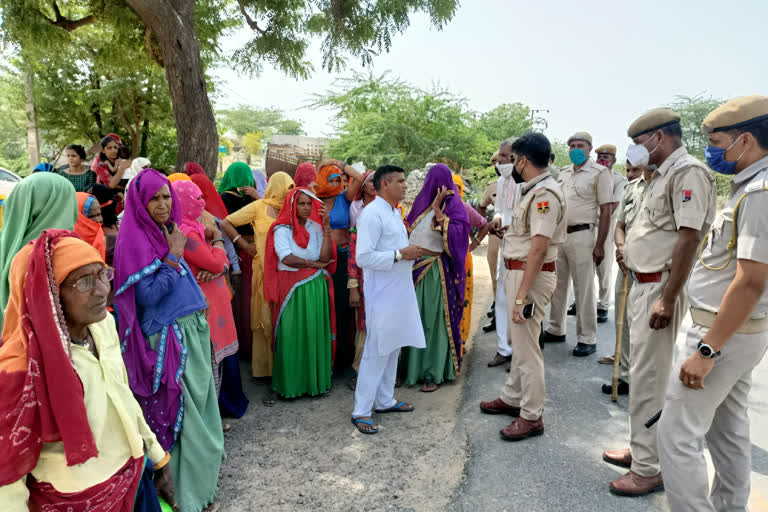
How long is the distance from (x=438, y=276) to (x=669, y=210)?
2087mm

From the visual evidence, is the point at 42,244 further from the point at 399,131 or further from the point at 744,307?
the point at 399,131

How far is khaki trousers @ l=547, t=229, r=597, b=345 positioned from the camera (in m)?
5.15

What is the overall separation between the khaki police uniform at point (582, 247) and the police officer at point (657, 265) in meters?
2.05

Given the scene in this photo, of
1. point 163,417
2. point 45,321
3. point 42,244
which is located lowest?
point 163,417

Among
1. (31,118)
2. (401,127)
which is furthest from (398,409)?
(31,118)

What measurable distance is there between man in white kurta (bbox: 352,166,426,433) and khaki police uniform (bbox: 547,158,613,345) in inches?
85.1

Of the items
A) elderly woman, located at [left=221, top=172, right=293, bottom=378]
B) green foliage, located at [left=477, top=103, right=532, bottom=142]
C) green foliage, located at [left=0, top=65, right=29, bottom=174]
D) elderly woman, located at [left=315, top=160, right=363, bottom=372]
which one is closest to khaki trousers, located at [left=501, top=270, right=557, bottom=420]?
elderly woman, located at [left=315, top=160, right=363, bottom=372]

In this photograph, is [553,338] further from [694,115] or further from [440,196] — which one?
[694,115]

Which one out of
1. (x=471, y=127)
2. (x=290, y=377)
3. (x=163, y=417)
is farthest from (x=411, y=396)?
(x=471, y=127)

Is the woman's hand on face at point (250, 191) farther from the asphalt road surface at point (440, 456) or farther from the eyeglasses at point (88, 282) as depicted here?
the eyeglasses at point (88, 282)

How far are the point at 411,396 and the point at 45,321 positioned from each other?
337 cm

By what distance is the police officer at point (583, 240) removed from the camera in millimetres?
5156

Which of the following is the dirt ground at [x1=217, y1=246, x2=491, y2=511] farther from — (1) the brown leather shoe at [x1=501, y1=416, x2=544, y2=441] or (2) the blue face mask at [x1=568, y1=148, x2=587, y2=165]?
(2) the blue face mask at [x1=568, y1=148, x2=587, y2=165]

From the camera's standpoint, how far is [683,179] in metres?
2.93
